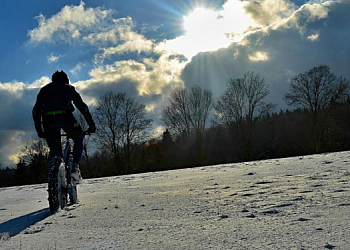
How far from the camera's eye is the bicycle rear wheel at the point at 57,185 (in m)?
2.82

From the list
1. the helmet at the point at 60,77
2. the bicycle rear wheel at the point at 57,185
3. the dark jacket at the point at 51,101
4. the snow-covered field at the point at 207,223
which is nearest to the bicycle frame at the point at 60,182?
the bicycle rear wheel at the point at 57,185

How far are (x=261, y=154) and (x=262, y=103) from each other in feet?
19.3

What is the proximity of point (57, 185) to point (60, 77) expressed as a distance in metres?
1.23

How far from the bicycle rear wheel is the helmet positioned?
2.96 feet

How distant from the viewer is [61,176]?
9.91 ft

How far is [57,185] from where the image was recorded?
9.44 ft

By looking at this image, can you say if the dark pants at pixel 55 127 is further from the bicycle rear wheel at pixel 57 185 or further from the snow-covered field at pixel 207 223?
the snow-covered field at pixel 207 223

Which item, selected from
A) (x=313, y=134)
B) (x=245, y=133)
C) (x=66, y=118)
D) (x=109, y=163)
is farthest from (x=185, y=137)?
(x=66, y=118)

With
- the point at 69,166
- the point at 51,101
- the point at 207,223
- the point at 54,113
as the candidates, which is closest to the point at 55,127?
the point at 54,113

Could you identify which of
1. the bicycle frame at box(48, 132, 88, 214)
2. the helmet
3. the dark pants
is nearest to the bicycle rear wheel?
the bicycle frame at box(48, 132, 88, 214)

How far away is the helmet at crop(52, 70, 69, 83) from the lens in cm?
332

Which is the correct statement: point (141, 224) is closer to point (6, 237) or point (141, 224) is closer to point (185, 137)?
point (6, 237)

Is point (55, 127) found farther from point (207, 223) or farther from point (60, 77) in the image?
point (207, 223)

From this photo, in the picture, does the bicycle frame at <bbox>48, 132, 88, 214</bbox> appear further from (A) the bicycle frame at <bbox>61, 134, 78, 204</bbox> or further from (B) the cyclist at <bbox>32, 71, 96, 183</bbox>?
(B) the cyclist at <bbox>32, 71, 96, 183</bbox>
